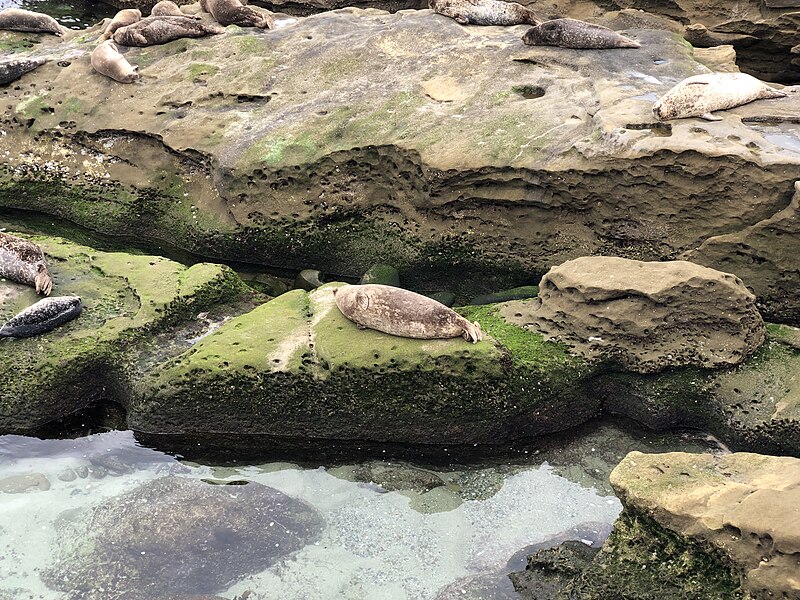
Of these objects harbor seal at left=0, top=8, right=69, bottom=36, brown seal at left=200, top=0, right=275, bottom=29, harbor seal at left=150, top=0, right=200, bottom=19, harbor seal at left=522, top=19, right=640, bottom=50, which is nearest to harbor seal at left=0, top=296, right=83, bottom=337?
brown seal at left=200, top=0, right=275, bottom=29

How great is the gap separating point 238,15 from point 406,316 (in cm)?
649

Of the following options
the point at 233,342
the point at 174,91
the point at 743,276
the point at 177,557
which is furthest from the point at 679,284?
the point at 174,91

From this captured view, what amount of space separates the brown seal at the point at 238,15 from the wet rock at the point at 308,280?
4.03m

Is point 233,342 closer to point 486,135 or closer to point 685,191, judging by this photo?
point 486,135

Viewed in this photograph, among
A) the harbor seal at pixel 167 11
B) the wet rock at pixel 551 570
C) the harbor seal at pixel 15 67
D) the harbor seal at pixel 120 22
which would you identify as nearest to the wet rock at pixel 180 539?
the wet rock at pixel 551 570

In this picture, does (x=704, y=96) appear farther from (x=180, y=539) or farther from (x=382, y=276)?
(x=180, y=539)

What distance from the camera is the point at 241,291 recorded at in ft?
28.2

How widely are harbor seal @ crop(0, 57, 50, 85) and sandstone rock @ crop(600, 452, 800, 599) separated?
29.4 feet

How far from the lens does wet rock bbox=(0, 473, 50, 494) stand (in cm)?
685

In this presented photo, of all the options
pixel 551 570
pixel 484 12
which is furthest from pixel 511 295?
pixel 484 12

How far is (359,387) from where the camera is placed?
23.5ft

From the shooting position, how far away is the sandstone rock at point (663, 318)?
291 inches

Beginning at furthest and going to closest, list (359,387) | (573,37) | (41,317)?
(573,37)
(41,317)
(359,387)

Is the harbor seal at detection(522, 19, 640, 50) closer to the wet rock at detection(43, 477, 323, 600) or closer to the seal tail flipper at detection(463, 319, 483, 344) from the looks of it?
the seal tail flipper at detection(463, 319, 483, 344)
